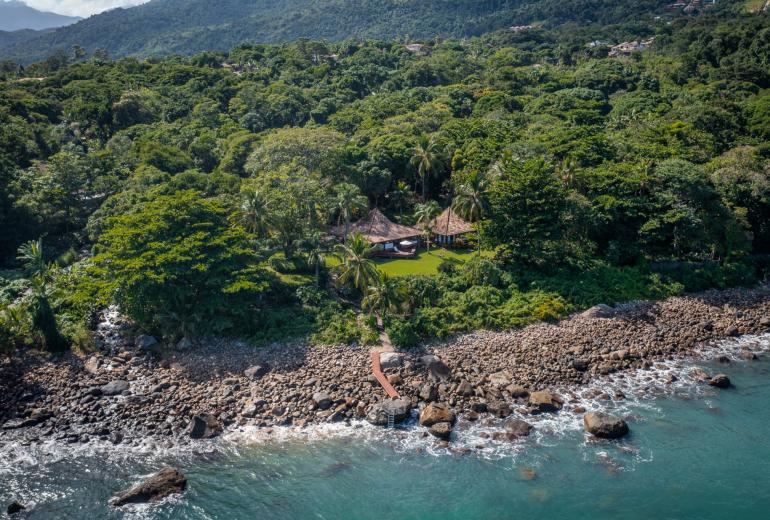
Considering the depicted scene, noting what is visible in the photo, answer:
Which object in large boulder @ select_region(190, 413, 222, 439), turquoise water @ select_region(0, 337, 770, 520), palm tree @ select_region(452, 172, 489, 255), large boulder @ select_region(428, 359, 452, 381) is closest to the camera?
turquoise water @ select_region(0, 337, 770, 520)

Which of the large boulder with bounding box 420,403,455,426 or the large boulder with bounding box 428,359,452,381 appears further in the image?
the large boulder with bounding box 428,359,452,381

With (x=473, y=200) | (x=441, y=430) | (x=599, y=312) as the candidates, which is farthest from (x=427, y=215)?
(x=441, y=430)

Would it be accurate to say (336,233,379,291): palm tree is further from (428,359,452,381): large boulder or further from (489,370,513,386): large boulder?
(489,370,513,386): large boulder

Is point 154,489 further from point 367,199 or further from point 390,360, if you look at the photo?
point 367,199

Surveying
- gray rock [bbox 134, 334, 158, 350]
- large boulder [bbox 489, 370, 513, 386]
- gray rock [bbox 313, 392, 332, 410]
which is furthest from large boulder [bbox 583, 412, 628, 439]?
gray rock [bbox 134, 334, 158, 350]

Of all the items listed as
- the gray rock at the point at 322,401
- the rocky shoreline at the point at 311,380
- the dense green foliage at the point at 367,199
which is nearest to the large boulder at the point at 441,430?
the rocky shoreline at the point at 311,380

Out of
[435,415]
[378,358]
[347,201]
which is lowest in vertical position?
[435,415]
